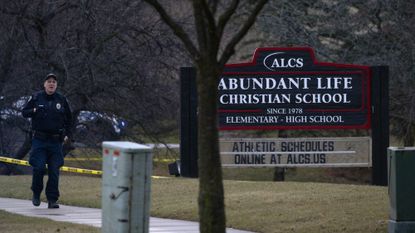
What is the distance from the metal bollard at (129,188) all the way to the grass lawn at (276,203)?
3.78 meters

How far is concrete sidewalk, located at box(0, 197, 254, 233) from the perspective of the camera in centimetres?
1129

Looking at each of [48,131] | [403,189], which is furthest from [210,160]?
[48,131]

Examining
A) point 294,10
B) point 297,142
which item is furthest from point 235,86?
point 294,10

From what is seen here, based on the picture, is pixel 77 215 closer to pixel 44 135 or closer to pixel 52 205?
pixel 52 205

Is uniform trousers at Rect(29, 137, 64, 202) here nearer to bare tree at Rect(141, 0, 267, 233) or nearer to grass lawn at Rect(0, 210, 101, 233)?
grass lawn at Rect(0, 210, 101, 233)

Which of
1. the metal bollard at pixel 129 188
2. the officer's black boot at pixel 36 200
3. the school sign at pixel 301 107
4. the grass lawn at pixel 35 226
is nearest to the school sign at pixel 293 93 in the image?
the school sign at pixel 301 107

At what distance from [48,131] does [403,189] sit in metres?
5.31

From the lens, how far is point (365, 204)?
12.4 meters

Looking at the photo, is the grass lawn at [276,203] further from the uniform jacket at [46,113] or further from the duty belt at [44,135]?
the uniform jacket at [46,113]

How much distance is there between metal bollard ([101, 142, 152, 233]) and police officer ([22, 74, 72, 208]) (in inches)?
223

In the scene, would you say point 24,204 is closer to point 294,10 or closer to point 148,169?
point 148,169

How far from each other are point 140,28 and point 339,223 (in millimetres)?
12207

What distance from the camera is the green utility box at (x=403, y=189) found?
31.5 ft

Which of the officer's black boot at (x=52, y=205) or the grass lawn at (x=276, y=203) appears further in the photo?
the officer's black boot at (x=52, y=205)
